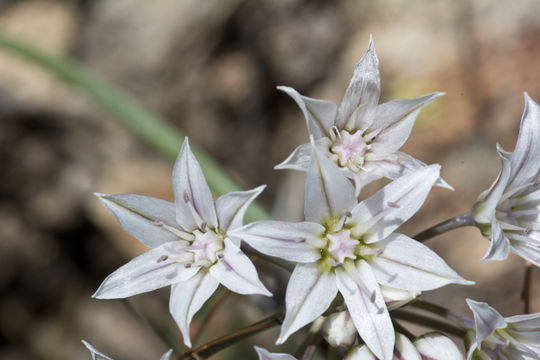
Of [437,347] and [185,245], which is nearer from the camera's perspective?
[437,347]

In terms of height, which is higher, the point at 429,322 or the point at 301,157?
the point at 301,157

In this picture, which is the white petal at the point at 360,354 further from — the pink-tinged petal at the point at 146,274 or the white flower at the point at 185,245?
the pink-tinged petal at the point at 146,274

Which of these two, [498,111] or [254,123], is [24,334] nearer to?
[254,123]

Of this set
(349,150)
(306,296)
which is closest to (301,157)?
(349,150)

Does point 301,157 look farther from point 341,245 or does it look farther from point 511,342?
point 511,342

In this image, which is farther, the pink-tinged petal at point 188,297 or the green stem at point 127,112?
the green stem at point 127,112

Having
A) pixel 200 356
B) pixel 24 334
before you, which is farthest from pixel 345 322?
pixel 24 334

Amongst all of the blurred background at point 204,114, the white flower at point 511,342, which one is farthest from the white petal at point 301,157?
the blurred background at point 204,114
